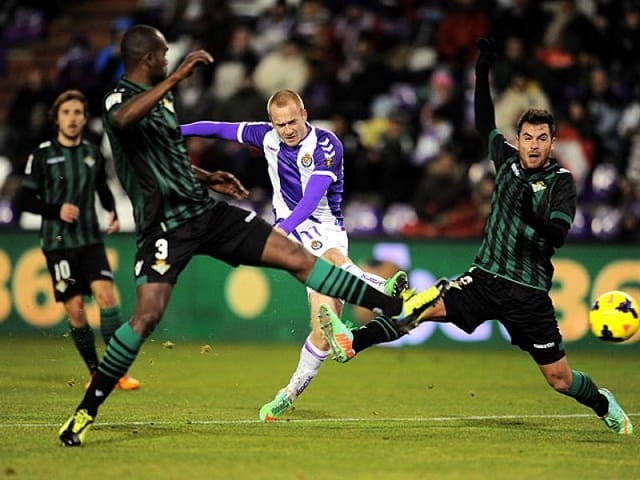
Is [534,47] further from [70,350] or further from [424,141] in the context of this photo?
[70,350]

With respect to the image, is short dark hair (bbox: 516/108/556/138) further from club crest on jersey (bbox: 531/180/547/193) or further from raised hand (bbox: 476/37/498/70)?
raised hand (bbox: 476/37/498/70)

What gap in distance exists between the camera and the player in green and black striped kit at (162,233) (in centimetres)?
825

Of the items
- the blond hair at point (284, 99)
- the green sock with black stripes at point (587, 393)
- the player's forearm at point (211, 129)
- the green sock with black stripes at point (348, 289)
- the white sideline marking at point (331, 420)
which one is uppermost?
the blond hair at point (284, 99)

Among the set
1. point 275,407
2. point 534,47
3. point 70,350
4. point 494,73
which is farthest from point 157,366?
point 534,47

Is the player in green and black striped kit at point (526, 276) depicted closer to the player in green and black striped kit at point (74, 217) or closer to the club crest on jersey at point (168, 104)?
the club crest on jersey at point (168, 104)

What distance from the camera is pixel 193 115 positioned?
65.1 ft

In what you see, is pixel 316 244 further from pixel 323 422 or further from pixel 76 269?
pixel 76 269

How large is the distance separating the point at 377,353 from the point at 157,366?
10.4 feet

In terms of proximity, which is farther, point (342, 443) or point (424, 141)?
point (424, 141)

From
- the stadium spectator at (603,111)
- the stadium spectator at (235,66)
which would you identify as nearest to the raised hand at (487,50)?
the stadium spectator at (603,111)

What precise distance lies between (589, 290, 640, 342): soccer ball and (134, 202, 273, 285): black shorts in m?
2.73

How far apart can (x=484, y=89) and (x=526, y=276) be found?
134cm

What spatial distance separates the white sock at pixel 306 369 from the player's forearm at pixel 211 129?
166 cm

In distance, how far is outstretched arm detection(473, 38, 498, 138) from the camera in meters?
9.27
